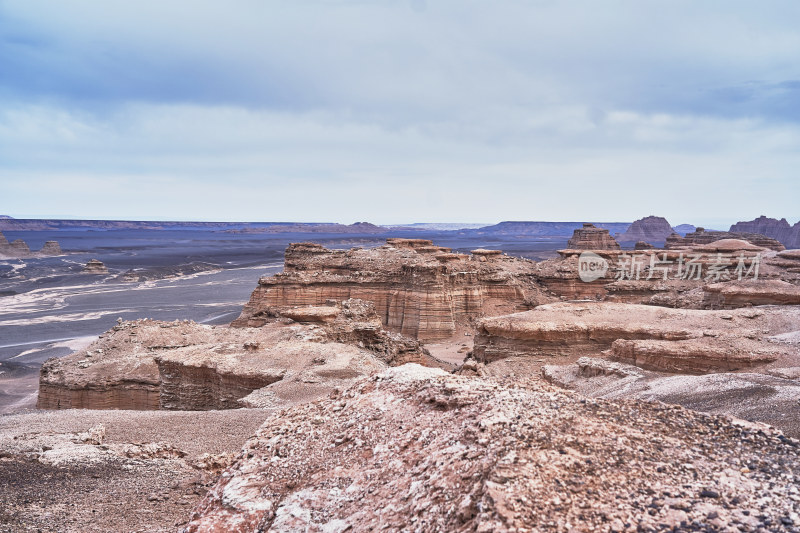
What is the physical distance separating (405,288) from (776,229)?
387ft

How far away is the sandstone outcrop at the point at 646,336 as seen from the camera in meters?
13.7

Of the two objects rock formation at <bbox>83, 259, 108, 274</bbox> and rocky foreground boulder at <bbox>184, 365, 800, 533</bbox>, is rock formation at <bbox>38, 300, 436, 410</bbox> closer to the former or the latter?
rocky foreground boulder at <bbox>184, 365, 800, 533</bbox>

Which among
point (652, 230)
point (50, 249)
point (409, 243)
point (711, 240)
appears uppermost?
point (652, 230)

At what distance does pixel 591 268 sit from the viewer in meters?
40.6

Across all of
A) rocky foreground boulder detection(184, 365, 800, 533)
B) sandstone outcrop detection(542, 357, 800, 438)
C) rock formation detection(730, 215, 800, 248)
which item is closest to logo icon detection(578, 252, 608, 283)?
sandstone outcrop detection(542, 357, 800, 438)

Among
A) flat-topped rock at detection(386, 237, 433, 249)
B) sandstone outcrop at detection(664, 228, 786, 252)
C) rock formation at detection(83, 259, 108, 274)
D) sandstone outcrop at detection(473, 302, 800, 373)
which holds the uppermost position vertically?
sandstone outcrop at detection(664, 228, 786, 252)

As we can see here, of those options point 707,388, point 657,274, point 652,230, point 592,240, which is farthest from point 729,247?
point 652,230

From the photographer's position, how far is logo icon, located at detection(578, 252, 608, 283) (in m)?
39.7

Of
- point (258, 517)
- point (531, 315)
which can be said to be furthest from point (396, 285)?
point (258, 517)

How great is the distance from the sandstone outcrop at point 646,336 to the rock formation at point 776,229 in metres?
114

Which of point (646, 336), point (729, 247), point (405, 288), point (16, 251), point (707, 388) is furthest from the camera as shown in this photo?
point (16, 251)

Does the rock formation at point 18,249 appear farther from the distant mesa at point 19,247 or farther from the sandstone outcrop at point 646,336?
the sandstone outcrop at point 646,336

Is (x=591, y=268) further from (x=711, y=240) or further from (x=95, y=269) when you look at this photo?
(x=95, y=269)

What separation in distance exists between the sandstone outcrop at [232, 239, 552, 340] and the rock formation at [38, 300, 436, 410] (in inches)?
386
